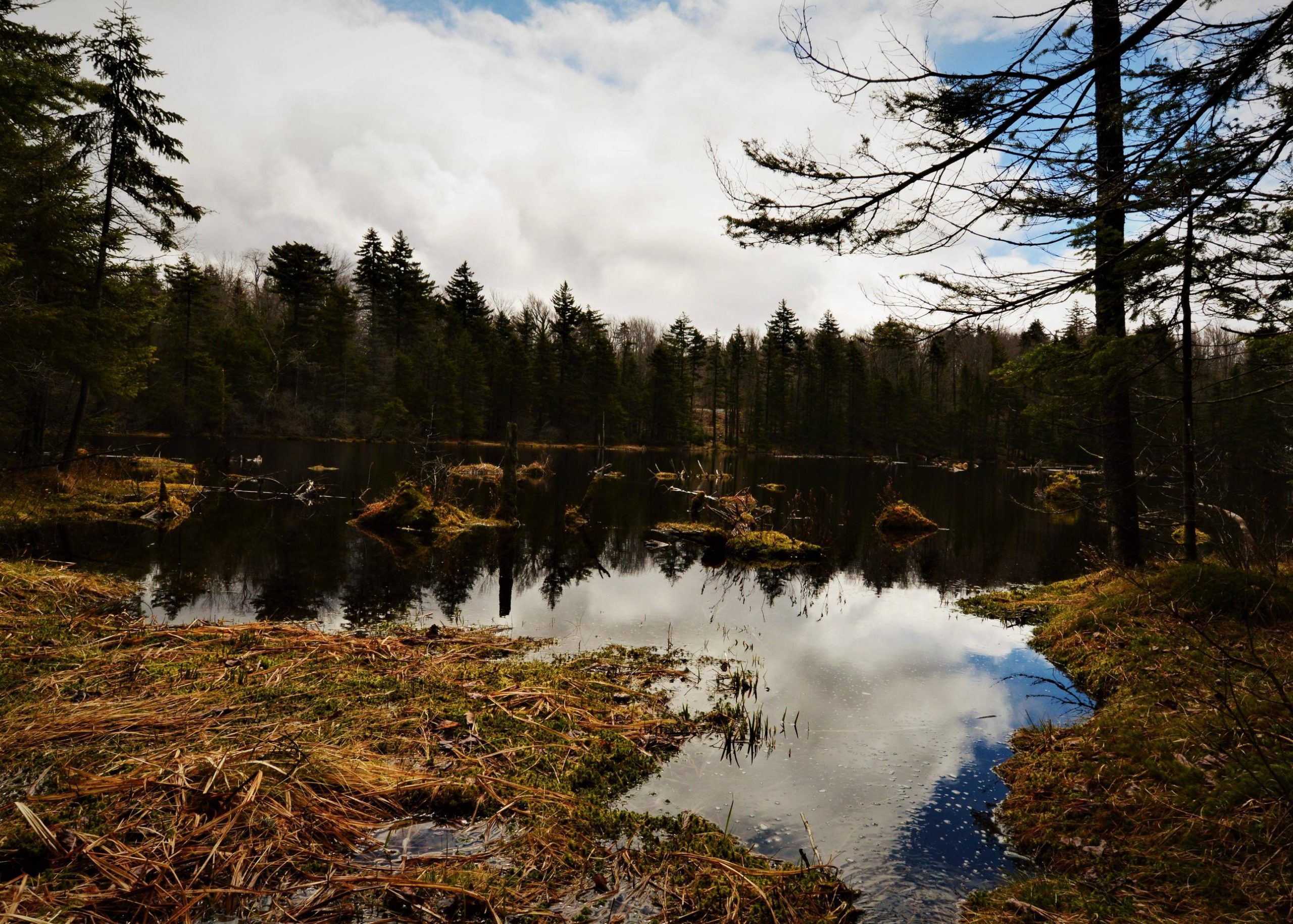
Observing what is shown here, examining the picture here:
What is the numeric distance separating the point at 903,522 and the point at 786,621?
10.9 m

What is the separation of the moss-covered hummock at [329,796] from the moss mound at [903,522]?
14671 millimetres

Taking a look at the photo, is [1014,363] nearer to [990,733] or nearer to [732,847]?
[990,733]

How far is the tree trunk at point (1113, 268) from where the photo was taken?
3992mm

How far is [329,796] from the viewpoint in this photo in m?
3.33

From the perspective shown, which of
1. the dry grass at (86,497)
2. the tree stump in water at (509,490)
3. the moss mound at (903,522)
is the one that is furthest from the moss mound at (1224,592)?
the dry grass at (86,497)

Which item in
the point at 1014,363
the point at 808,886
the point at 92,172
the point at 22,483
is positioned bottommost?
the point at 808,886

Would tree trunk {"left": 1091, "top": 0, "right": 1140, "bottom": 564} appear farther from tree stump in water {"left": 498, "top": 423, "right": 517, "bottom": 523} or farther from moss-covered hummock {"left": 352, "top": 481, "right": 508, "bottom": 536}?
tree stump in water {"left": 498, "top": 423, "right": 517, "bottom": 523}

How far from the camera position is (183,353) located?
141ft

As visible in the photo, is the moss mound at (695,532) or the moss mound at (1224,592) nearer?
the moss mound at (1224,592)

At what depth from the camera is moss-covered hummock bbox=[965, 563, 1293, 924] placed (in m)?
2.70

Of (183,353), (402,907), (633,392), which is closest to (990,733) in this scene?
(402,907)

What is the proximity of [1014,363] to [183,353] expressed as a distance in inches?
2019

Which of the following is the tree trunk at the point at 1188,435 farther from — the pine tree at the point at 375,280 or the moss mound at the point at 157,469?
the pine tree at the point at 375,280

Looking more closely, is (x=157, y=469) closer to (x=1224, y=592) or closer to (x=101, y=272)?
(x=101, y=272)
